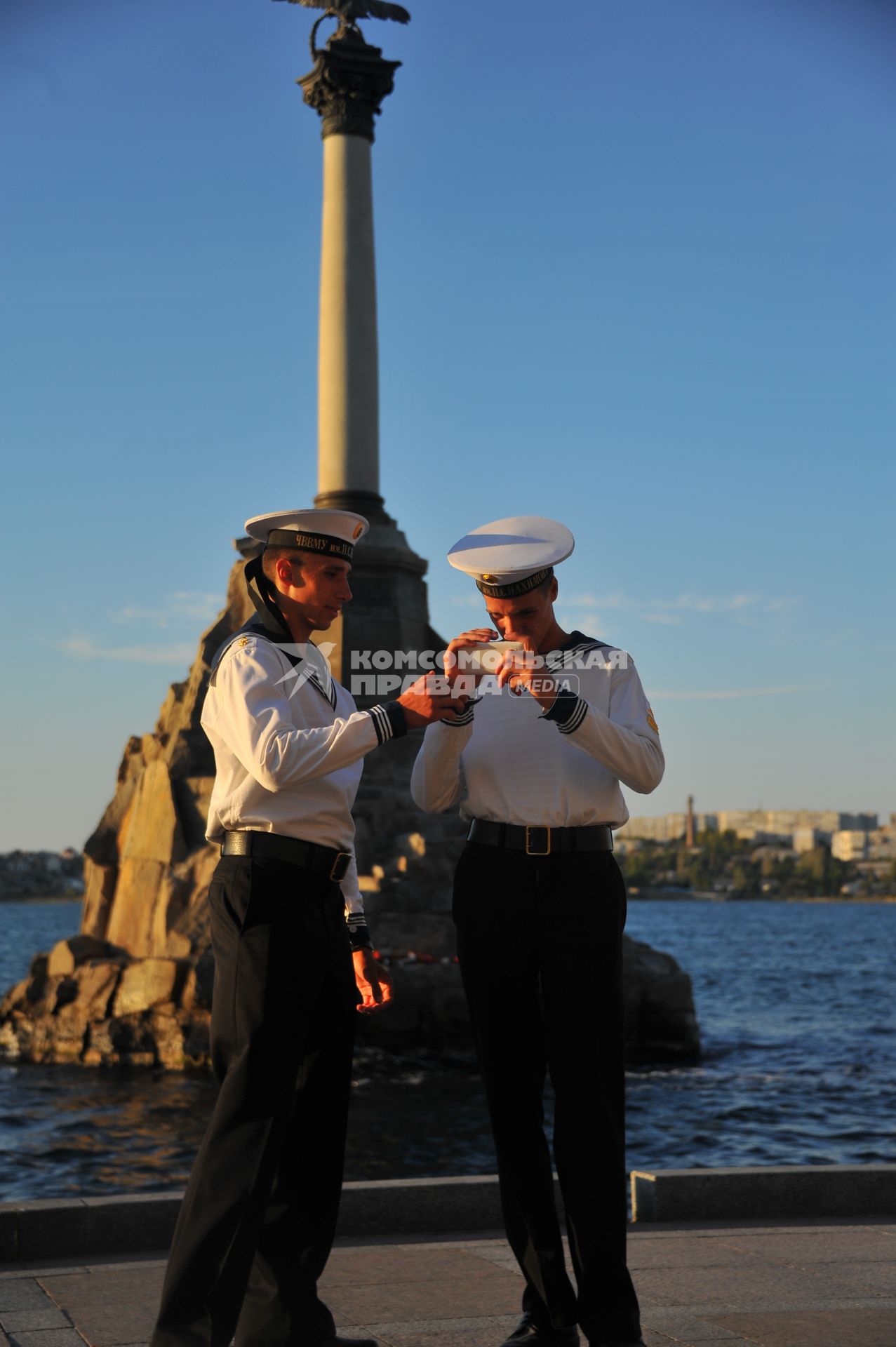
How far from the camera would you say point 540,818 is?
4324 mm

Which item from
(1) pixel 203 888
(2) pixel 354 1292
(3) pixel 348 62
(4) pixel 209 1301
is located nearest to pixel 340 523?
(4) pixel 209 1301

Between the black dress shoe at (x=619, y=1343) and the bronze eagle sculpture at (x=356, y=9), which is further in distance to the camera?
the bronze eagle sculpture at (x=356, y=9)

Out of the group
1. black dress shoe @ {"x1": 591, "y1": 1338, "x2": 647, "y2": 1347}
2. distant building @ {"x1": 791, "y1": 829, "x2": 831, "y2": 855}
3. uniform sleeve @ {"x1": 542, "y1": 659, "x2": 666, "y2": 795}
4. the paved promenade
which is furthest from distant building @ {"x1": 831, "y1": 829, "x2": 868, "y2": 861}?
black dress shoe @ {"x1": 591, "y1": 1338, "x2": 647, "y2": 1347}

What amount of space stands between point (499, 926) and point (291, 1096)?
77 cm

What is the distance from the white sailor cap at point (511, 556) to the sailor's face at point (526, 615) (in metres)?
0.03

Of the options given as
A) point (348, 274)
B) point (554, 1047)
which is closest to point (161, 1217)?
point (554, 1047)

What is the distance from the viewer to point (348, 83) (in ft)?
81.9

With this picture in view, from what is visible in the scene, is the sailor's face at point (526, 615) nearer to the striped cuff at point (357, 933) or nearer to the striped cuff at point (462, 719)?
the striped cuff at point (462, 719)

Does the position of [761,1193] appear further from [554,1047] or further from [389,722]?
[389,722]

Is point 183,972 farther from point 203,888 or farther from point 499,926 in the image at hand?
point 499,926

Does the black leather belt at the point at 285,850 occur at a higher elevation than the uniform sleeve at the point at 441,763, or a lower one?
lower

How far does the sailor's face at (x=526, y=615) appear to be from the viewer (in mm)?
4336

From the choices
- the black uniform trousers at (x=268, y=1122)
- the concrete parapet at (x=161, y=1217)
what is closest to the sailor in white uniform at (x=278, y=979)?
the black uniform trousers at (x=268, y=1122)

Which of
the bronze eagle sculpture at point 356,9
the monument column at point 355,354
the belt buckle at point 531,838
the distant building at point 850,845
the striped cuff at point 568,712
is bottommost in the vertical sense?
the belt buckle at point 531,838
